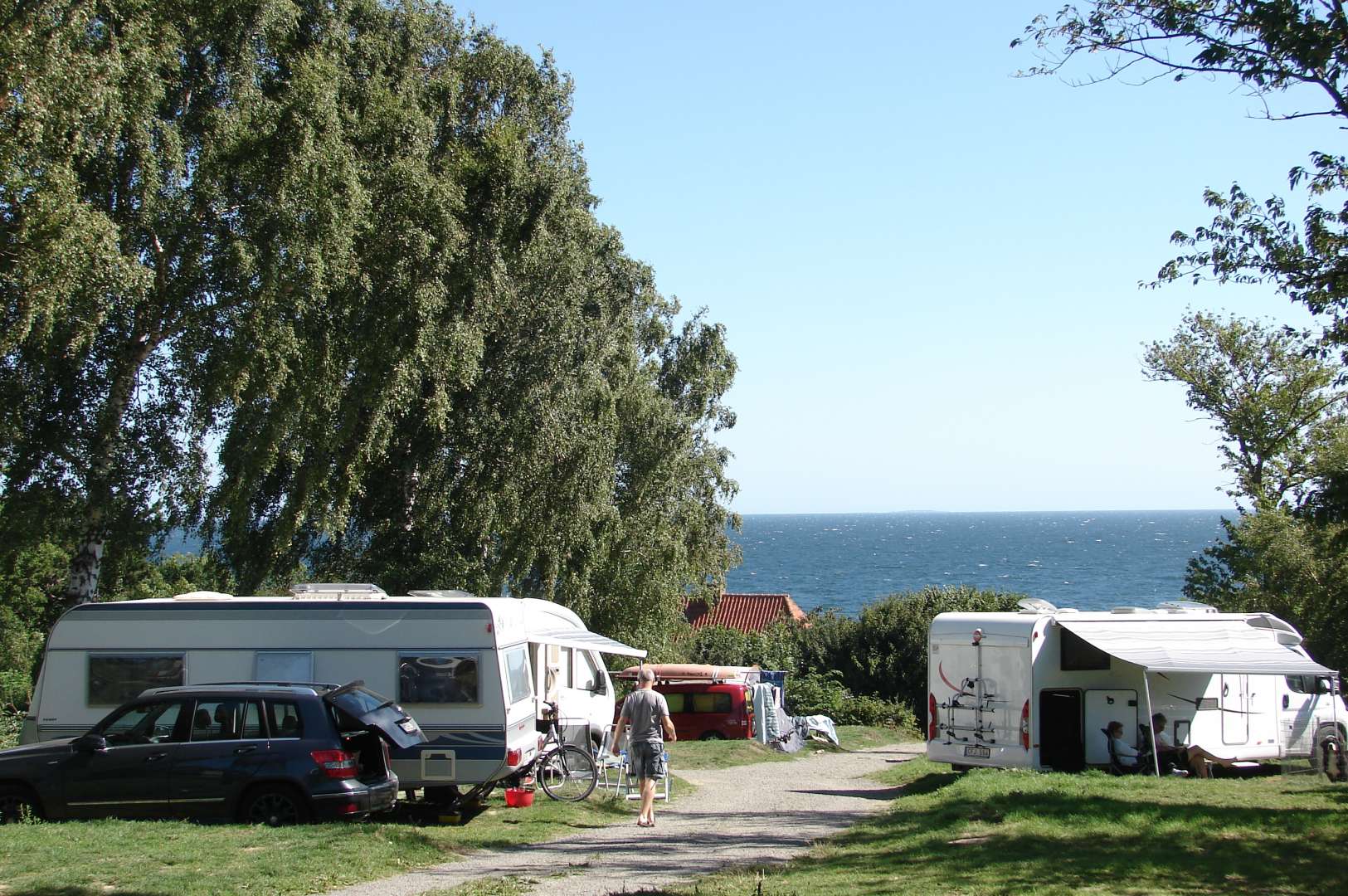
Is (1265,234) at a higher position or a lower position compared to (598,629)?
higher

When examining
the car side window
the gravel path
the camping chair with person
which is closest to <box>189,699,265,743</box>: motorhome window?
the car side window

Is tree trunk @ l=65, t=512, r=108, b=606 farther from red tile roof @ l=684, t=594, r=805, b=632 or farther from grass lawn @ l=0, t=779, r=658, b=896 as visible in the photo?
red tile roof @ l=684, t=594, r=805, b=632

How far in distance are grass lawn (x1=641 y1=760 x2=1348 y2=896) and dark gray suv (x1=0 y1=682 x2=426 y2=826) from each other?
4474mm

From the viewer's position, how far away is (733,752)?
24.0 m

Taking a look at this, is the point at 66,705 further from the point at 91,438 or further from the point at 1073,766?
the point at 1073,766

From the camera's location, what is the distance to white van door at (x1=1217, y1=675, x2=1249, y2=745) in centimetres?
1873

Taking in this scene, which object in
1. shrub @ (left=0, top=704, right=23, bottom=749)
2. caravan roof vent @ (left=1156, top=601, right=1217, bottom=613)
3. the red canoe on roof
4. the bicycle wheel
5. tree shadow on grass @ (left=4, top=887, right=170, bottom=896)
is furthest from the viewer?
the red canoe on roof

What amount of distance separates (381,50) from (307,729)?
15507 mm

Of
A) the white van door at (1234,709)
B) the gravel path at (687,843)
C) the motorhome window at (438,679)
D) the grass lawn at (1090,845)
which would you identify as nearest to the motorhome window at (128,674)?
the motorhome window at (438,679)

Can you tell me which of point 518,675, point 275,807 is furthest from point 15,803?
point 518,675

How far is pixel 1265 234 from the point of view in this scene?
13.2 m

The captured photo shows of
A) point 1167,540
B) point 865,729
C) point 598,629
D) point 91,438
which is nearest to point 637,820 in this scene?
point 91,438

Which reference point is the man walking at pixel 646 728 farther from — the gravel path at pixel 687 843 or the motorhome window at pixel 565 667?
the motorhome window at pixel 565 667

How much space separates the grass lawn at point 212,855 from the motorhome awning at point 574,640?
11.6 ft
